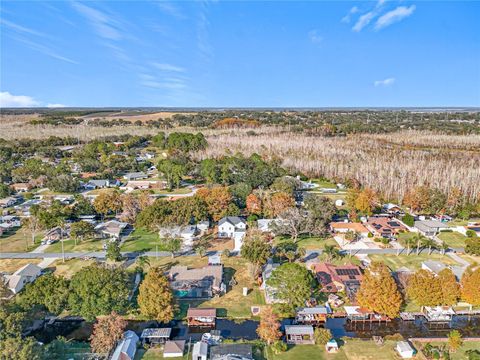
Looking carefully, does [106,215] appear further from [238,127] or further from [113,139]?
[238,127]

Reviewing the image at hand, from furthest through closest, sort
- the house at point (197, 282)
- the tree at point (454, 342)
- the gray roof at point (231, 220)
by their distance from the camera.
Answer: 1. the gray roof at point (231, 220)
2. the house at point (197, 282)
3. the tree at point (454, 342)

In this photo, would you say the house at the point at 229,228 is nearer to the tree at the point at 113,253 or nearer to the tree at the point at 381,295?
the tree at the point at 113,253

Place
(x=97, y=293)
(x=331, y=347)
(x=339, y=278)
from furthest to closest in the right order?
1. (x=339, y=278)
2. (x=97, y=293)
3. (x=331, y=347)

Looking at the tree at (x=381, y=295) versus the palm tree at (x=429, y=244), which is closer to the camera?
the tree at (x=381, y=295)

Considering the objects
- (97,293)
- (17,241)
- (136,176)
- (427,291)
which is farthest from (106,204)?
(427,291)

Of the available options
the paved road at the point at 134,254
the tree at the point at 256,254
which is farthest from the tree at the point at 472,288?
the tree at the point at 256,254

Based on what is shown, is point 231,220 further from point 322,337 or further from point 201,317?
point 322,337

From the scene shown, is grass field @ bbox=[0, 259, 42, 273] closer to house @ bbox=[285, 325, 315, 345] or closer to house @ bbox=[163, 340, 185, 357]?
house @ bbox=[163, 340, 185, 357]
